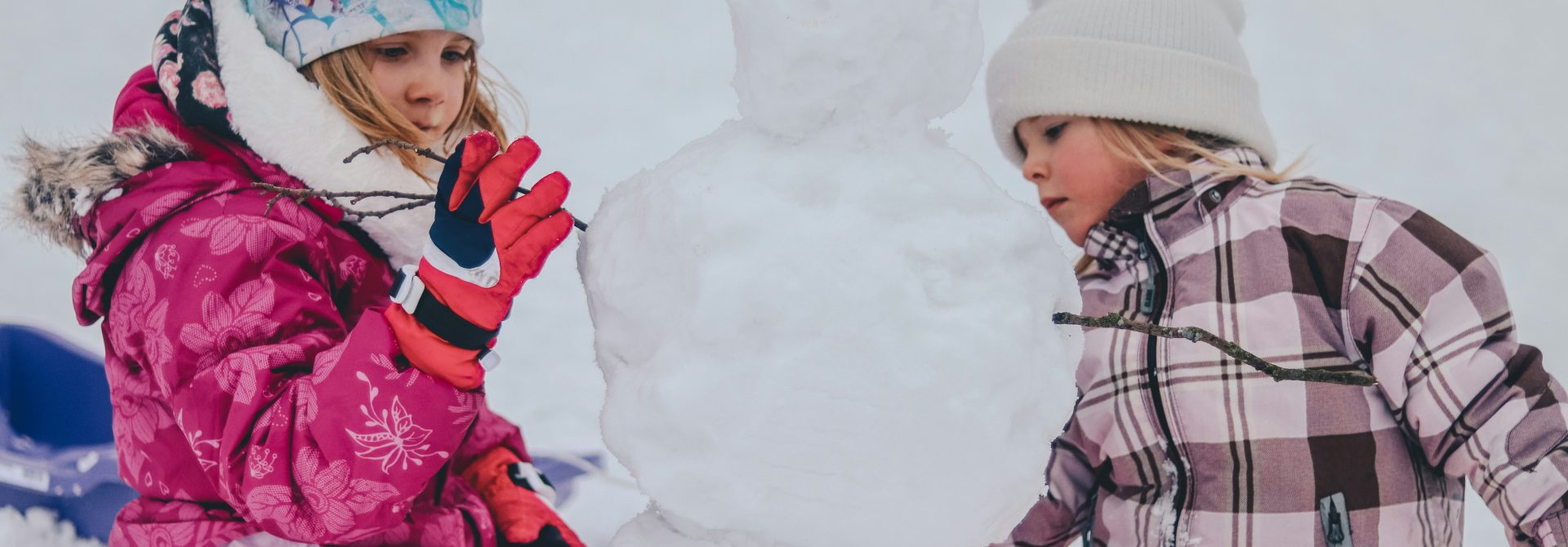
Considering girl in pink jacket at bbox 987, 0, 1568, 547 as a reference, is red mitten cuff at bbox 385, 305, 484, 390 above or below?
below

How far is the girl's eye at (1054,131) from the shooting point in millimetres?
1422

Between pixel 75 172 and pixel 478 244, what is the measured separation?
578 mm

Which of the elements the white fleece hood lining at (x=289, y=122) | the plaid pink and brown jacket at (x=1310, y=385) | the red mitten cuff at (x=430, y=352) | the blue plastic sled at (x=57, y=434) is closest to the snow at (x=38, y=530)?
the blue plastic sled at (x=57, y=434)

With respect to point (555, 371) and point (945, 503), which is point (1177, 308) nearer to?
point (945, 503)

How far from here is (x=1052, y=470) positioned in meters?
1.42

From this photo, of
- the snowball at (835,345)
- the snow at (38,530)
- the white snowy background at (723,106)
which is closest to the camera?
the snowball at (835,345)

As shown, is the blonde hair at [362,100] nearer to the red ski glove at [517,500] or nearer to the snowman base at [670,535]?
the red ski glove at [517,500]

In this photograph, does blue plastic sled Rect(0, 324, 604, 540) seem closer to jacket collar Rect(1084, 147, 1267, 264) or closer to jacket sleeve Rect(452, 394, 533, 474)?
jacket sleeve Rect(452, 394, 533, 474)

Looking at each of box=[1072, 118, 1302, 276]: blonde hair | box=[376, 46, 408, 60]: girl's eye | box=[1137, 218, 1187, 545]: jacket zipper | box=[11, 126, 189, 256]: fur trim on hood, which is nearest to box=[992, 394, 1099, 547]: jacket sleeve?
box=[1137, 218, 1187, 545]: jacket zipper

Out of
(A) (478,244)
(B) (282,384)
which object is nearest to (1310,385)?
(A) (478,244)

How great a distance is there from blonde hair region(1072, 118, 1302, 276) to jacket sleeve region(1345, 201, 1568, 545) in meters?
0.18

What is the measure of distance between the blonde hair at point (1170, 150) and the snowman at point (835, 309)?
2.13 ft

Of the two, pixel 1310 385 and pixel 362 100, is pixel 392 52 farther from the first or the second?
pixel 1310 385

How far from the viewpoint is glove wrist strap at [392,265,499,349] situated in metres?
0.82
